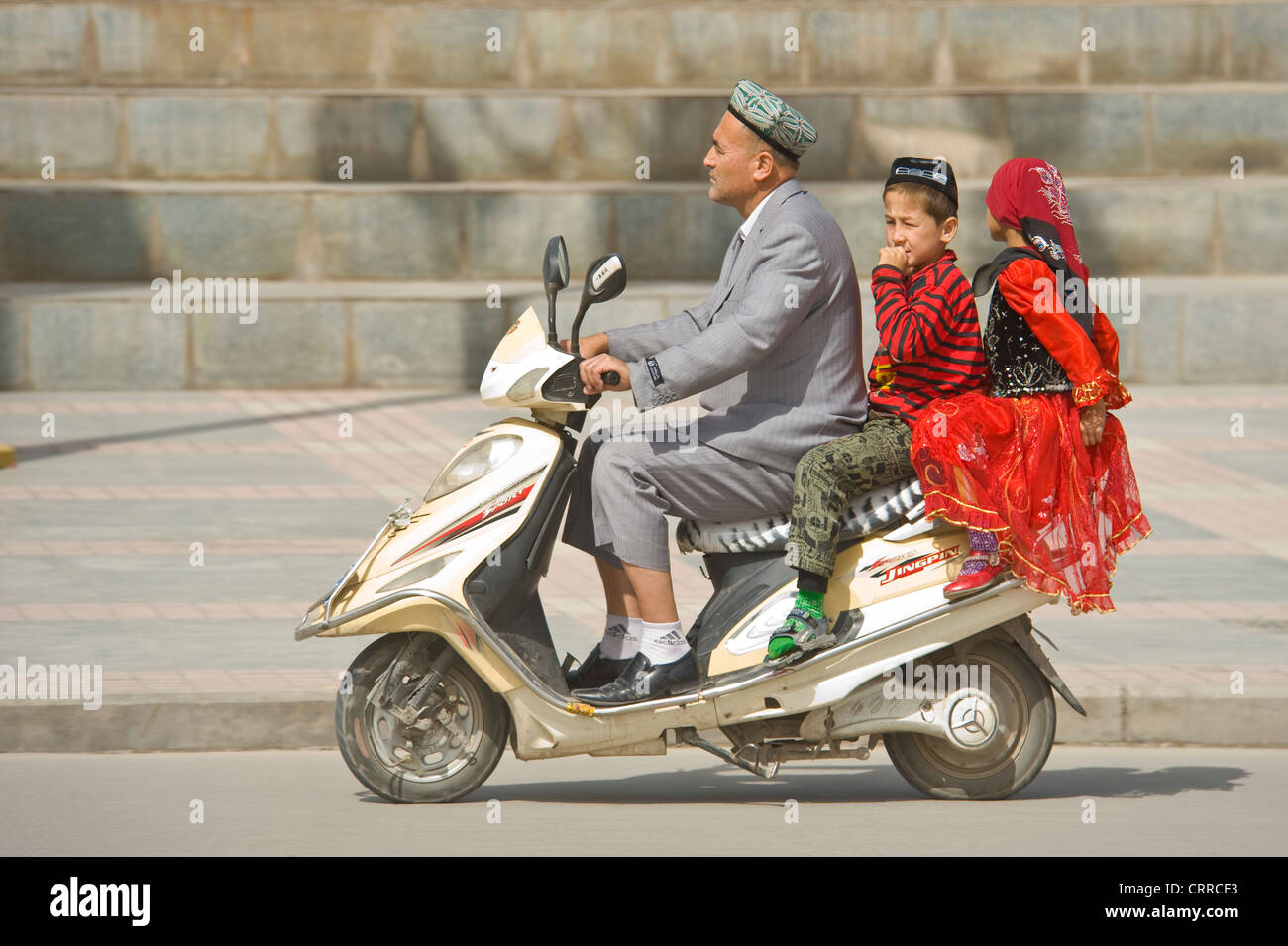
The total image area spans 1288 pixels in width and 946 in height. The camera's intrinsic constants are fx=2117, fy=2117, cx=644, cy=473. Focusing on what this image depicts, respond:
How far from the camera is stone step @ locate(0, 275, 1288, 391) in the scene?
14805mm

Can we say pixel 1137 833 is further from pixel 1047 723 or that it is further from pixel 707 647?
pixel 707 647

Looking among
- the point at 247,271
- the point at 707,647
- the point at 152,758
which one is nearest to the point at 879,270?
the point at 707,647

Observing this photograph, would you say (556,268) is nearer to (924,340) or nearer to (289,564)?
(924,340)

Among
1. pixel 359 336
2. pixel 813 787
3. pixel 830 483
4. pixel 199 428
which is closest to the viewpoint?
pixel 830 483

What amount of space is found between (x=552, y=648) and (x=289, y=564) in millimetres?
3464

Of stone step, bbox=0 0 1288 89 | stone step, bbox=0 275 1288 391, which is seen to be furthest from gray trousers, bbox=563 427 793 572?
stone step, bbox=0 0 1288 89

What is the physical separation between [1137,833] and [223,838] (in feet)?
7.90

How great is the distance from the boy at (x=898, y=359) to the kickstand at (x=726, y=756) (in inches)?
12.6

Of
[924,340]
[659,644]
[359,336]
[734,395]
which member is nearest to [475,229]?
[359,336]

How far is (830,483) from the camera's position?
221 inches

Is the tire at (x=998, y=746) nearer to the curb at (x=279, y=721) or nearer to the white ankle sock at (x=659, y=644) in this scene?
the white ankle sock at (x=659, y=644)

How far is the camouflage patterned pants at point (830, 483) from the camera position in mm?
5605

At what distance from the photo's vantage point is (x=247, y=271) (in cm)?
1579

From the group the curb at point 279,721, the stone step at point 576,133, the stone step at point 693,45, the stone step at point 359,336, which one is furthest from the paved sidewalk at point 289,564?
the stone step at point 693,45
